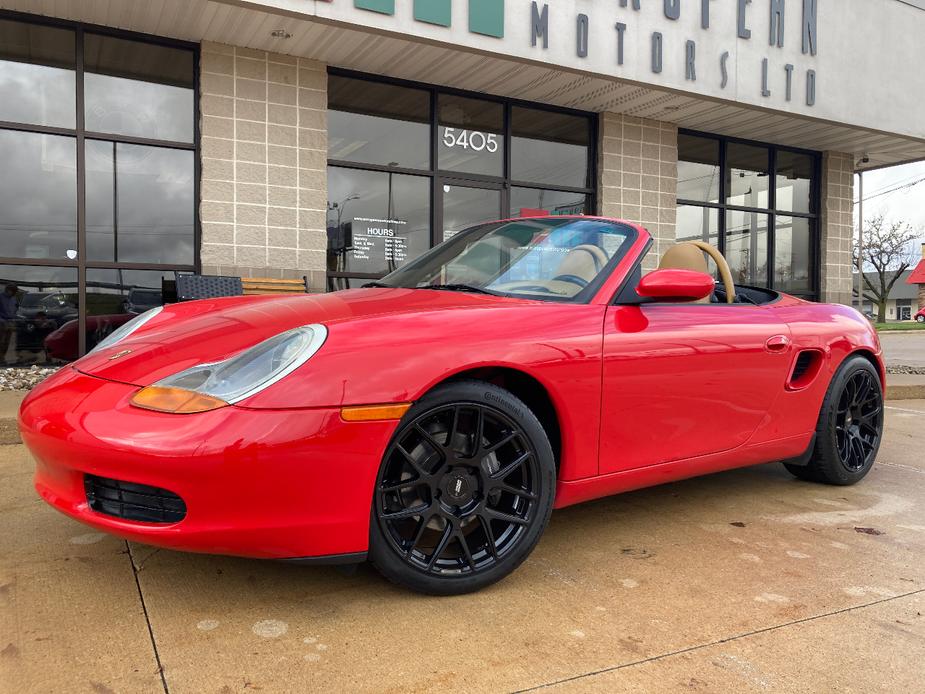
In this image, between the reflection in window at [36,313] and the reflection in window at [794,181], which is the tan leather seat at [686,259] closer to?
the reflection in window at [36,313]

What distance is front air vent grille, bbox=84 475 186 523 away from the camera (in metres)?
1.80

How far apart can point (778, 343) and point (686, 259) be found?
0.61 meters

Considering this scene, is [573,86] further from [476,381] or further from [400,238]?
[476,381]

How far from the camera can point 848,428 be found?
3.53 m

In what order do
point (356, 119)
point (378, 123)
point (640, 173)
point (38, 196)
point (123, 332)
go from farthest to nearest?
point (640, 173)
point (378, 123)
point (356, 119)
point (38, 196)
point (123, 332)

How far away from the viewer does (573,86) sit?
26.7ft

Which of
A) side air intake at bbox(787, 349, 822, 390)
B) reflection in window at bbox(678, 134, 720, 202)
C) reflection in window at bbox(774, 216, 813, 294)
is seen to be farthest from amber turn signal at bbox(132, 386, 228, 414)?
reflection in window at bbox(774, 216, 813, 294)

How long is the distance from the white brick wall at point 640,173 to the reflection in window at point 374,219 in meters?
2.51

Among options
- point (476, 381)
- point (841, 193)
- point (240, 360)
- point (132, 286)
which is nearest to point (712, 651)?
point (476, 381)

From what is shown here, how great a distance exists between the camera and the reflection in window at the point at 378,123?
783 centimetres

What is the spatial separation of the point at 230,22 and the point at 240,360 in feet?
18.8

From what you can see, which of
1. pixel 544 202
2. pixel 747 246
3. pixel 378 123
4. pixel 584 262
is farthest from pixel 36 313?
pixel 747 246

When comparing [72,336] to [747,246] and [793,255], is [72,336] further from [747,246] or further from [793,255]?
[793,255]

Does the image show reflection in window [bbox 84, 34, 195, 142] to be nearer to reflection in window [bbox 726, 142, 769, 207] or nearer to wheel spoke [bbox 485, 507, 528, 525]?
wheel spoke [bbox 485, 507, 528, 525]
